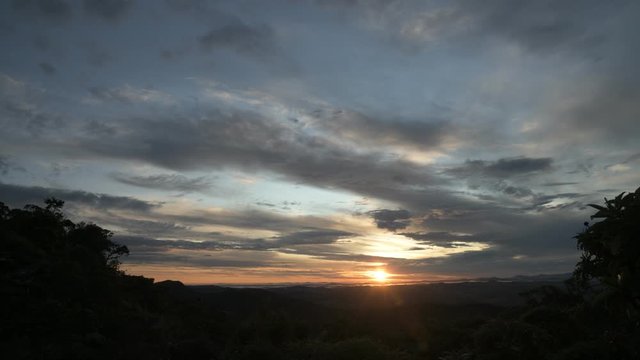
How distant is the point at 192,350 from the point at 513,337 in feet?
47.6

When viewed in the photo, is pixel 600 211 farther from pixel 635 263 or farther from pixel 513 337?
pixel 513 337

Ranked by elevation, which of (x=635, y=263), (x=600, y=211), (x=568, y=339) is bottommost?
(x=568, y=339)

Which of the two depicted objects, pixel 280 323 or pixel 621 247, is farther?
pixel 280 323

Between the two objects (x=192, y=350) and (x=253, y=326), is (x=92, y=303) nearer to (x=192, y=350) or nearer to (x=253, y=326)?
(x=192, y=350)

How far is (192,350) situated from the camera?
75.6 feet

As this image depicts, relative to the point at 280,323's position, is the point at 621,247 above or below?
above

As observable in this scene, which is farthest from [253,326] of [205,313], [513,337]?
[513,337]

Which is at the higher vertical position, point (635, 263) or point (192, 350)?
point (635, 263)

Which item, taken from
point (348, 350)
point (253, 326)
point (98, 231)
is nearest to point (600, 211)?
point (348, 350)

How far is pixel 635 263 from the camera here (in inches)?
386

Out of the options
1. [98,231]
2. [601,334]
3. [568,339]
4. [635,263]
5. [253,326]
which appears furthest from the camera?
[98,231]

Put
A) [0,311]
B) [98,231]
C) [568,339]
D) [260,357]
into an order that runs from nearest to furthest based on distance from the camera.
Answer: [568,339] < [0,311] < [260,357] < [98,231]

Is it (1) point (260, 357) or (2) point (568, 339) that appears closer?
(2) point (568, 339)

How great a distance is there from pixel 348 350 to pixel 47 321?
1158cm
